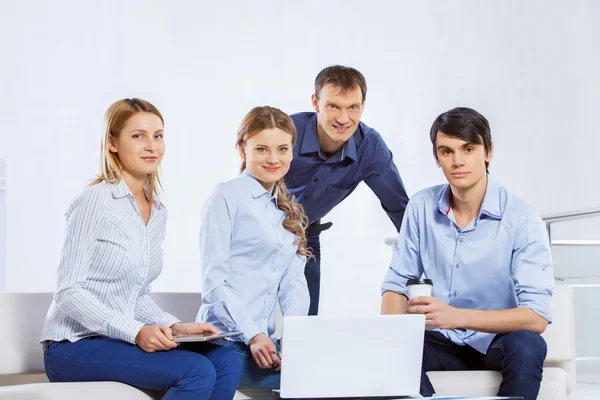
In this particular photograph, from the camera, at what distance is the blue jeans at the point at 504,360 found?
181 centimetres

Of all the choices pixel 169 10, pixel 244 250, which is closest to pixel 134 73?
pixel 169 10

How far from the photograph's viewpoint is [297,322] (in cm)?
147

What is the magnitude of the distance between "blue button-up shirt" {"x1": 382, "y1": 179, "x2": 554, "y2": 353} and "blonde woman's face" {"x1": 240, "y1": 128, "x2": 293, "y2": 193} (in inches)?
16.7

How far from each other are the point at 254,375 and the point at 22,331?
0.58 metres

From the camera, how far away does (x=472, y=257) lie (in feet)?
6.89

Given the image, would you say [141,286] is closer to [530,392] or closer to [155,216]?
[155,216]

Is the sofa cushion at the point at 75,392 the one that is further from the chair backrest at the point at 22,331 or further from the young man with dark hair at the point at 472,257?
the young man with dark hair at the point at 472,257

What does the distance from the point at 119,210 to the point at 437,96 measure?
13.9ft

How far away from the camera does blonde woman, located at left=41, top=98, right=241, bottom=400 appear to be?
1.62 meters

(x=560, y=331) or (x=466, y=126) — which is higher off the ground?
(x=466, y=126)

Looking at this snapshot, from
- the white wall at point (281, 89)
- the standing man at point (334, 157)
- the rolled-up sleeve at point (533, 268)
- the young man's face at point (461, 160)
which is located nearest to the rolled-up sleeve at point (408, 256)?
the young man's face at point (461, 160)

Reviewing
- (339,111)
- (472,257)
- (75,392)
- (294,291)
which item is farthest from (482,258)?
(75,392)

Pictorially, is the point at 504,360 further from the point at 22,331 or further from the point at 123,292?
the point at 22,331

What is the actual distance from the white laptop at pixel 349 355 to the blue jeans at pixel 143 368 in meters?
0.21
